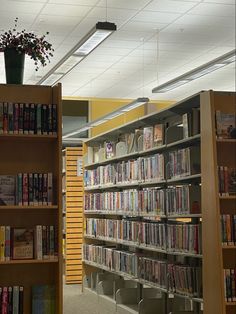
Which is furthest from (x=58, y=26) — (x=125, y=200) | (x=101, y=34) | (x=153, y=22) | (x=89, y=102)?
(x=89, y=102)

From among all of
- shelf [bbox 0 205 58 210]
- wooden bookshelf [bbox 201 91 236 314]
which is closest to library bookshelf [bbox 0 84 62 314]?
shelf [bbox 0 205 58 210]

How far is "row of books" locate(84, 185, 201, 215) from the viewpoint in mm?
6117

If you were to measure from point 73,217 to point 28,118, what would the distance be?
6399 mm

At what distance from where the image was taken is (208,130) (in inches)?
218

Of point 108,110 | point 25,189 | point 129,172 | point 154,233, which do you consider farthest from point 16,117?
point 108,110

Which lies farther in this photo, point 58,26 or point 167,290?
point 58,26

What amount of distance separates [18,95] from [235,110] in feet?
6.72

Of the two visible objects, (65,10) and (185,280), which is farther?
(65,10)

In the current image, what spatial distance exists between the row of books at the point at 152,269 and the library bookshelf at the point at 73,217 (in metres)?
1.46

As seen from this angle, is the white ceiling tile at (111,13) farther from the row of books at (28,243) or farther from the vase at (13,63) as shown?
the row of books at (28,243)

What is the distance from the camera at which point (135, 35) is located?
9211mm

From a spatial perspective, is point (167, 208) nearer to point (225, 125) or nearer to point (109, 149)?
point (225, 125)

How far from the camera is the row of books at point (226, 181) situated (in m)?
5.46

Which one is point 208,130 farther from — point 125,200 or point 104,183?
point 104,183
